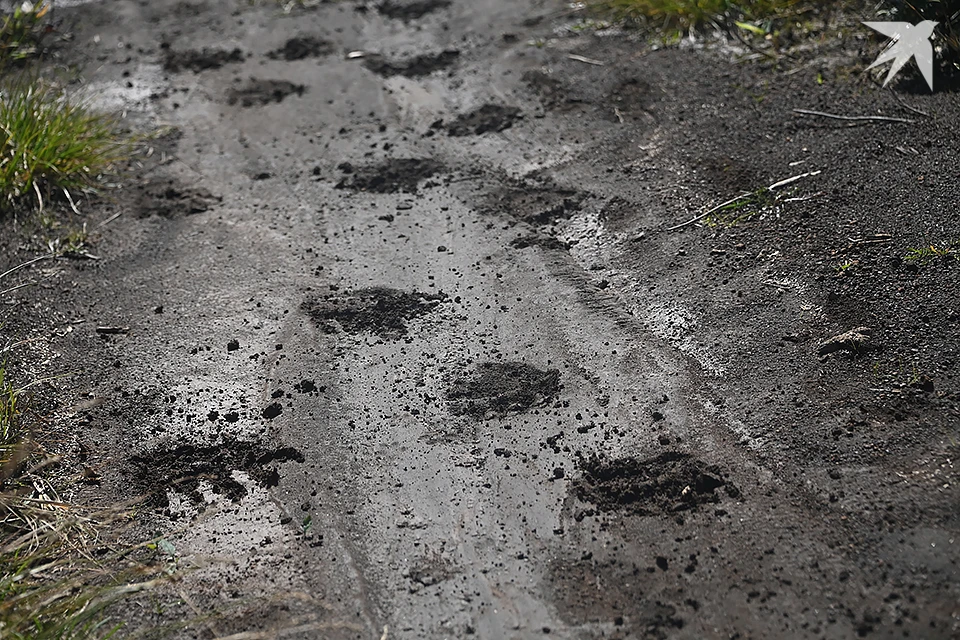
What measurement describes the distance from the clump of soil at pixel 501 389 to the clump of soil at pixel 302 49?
310 centimetres

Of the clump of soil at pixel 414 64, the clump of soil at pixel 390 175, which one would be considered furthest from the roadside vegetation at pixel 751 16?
the clump of soil at pixel 390 175

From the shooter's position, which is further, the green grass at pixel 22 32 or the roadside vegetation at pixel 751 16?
→ the green grass at pixel 22 32

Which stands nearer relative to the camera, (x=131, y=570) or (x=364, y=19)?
(x=131, y=570)

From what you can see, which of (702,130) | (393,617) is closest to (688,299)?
(702,130)

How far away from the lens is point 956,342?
287 cm

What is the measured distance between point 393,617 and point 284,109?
131 inches

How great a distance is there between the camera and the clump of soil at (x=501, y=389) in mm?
3012

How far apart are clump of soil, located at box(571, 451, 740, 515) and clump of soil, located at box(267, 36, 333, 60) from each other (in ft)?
12.1

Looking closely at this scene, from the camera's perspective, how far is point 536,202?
4.00 meters

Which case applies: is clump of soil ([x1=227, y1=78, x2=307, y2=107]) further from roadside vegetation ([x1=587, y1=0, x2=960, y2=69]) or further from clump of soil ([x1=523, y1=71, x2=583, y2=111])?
roadside vegetation ([x1=587, y1=0, x2=960, y2=69])

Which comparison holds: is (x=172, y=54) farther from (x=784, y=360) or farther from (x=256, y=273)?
(x=784, y=360)

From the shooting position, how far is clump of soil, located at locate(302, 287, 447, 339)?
341cm

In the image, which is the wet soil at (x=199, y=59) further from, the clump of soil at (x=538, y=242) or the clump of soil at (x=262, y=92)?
the clump of soil at (x=538, y=242)

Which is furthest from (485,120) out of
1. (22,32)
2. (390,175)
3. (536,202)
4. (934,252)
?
(22,32)
